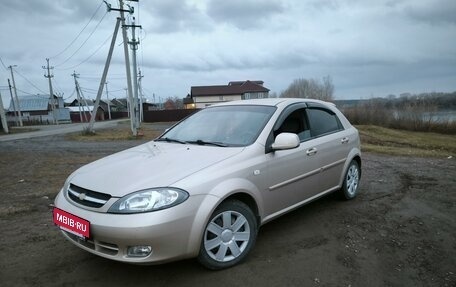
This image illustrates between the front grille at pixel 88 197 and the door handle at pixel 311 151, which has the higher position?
the door handle at pixel 311 151

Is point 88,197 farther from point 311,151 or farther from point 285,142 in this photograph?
point 311,151

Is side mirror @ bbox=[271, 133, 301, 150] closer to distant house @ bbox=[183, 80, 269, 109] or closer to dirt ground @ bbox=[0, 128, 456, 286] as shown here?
dirt ground @ bbox=[0, 128, 456, 286]

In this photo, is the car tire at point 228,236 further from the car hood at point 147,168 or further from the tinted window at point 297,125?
the tinted window at point 297,125

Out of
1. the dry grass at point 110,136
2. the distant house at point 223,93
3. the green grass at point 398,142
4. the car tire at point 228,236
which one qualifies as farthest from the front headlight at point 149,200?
the distant house at point 223,93

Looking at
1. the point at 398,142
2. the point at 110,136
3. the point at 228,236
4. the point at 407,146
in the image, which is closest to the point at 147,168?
the point at 228,236

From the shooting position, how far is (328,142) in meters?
4.61

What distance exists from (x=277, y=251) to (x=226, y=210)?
0.83 metres

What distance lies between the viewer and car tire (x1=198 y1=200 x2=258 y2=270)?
3.09 metres

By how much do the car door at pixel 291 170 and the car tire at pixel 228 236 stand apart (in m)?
0.34

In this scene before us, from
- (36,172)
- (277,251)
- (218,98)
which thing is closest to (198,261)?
(277,251)

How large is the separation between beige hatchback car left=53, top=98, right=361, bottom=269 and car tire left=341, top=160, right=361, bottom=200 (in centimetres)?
49

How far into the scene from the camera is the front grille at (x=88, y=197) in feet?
9.51

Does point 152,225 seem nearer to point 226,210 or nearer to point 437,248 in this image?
point 226,210

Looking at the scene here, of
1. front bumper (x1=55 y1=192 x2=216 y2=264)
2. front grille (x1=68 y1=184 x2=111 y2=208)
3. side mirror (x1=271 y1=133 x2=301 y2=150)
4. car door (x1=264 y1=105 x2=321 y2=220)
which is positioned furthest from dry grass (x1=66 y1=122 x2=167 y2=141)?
front bumper (x1=55 y1=192 x2=216 y2=264)
